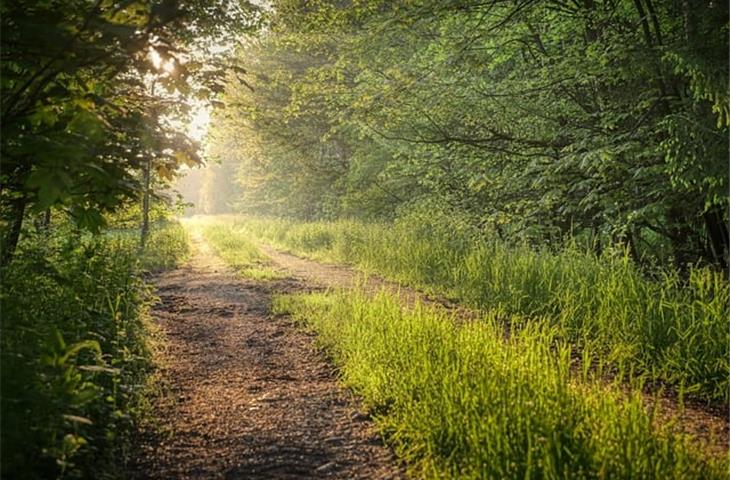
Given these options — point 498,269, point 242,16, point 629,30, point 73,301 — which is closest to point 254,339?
point 73,301

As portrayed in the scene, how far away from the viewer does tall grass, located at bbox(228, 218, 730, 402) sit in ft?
14.7

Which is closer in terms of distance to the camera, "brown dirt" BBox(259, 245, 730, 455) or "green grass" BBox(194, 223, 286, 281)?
"brown dirt" BBox(259, 245, 730, 455)

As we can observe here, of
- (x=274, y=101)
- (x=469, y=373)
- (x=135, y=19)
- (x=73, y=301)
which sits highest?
(x=274, y=101)

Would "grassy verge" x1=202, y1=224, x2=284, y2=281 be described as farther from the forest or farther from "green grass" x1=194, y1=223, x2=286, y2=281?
the forest

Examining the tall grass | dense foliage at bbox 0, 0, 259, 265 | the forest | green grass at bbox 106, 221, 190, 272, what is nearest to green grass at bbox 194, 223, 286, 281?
the forest

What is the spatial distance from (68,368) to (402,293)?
6.45 meters

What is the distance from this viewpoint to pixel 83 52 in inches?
109

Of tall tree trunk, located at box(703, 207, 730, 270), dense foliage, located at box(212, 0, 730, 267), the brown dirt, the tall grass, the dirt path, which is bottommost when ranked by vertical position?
the dirt path

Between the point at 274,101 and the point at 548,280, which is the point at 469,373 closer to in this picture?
the point at 548,280

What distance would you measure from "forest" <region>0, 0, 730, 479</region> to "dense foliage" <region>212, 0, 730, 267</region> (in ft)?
0.20

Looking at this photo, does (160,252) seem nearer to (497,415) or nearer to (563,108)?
(563,108)

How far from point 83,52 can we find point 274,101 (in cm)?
1962

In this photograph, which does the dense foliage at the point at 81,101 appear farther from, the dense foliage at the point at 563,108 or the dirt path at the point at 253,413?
the dense foliage at the point at 563,108

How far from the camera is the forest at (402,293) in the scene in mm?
2752
